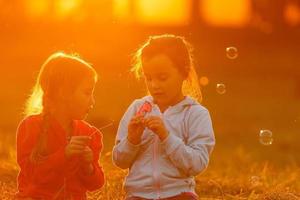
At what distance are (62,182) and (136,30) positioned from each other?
19.1m

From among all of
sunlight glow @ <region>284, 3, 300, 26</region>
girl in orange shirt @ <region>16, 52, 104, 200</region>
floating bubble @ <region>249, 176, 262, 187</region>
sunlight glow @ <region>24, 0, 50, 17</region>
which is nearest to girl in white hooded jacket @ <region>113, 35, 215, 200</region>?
girl in orange shirt @ <region>16, 52, 104, 200</region>

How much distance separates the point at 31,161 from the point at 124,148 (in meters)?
0.49

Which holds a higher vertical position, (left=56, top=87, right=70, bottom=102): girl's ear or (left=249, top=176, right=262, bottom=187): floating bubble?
(left=56, top=87, right=70, bottom=102): girl's ear

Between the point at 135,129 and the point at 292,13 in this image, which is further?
the point at 292,13

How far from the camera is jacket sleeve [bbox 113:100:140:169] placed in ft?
16.3

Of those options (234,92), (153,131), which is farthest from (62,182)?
(234,92)

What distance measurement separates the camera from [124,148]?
498cm

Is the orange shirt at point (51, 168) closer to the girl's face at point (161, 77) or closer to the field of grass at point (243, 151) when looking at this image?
the girl's face at point (161, 77)

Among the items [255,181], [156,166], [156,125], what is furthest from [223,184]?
[156,125]

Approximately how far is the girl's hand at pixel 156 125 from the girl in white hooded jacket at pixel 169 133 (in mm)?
51

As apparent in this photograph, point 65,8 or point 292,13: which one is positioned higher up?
point 65,8

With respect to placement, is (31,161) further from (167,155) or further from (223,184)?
(223,184)

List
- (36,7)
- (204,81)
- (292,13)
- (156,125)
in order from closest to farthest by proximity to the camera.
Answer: (156,125) < (204,81) < (36,7) < (292,13)

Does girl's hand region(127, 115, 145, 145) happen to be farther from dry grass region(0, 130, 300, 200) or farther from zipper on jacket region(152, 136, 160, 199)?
dry grass region(0, 130, 300, 200)
